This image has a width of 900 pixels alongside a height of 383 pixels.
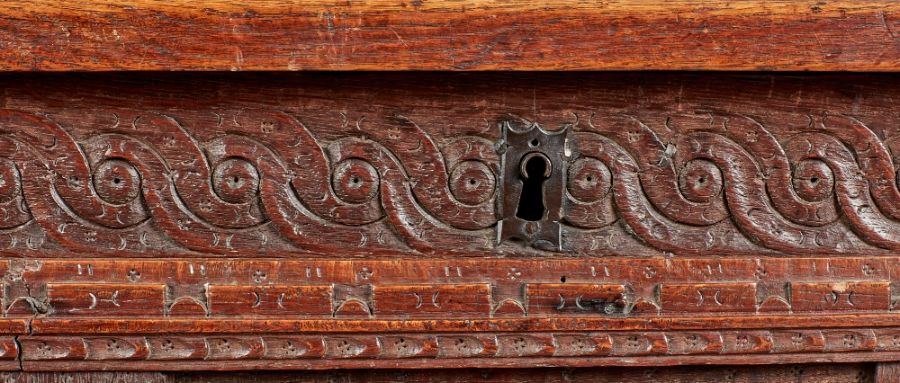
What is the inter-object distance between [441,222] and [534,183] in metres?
0.15

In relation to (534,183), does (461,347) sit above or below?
below

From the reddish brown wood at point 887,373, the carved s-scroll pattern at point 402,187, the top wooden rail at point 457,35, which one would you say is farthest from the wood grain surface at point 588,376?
the top wooden rail at point 457,35

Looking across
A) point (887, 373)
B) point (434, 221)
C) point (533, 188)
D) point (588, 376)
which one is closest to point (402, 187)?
point (434, 221)

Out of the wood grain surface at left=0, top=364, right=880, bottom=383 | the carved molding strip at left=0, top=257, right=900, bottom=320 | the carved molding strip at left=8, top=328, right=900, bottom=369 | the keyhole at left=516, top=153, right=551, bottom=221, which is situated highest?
the keyhole at left=516, top=153, right=551, bottom=221

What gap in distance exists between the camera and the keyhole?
42.3 inches

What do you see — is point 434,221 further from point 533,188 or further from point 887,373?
point 887,373

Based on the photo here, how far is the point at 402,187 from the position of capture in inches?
42.5

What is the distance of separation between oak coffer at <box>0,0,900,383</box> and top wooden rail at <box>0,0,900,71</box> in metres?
0.04

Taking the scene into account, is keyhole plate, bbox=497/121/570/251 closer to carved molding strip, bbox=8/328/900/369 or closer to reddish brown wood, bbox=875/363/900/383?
carved molding strip, bbox=8/328/900/369

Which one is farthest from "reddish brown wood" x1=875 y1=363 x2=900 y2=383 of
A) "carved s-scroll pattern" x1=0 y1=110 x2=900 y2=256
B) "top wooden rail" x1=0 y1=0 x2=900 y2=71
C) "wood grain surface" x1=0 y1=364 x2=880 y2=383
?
"top wooden rail" x1=0 y1=0 x2=900 y2=71

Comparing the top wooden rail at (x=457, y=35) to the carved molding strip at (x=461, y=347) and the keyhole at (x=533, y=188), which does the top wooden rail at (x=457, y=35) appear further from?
the carved molding strip at (x=461, y=347)

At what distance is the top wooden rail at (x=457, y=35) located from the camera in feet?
3.21

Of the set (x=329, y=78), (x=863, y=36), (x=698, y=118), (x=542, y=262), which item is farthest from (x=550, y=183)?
(x=863, y=36)

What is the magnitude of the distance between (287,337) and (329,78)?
38 centimetres
